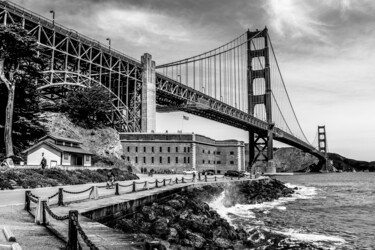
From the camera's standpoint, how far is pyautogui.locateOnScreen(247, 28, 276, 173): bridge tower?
346 ft

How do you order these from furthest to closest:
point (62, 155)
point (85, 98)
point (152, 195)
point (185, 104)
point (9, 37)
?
point (185, 104)
point (85, 98)
point (62, 155)
point (9, 37)
point (152, 195)

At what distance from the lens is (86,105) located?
60.5 metres

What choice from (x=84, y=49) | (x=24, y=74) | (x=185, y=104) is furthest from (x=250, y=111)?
(x=24, y=74)

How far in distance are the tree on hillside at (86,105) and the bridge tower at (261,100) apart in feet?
176

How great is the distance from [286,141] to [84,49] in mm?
70973

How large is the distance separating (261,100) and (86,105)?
68.4 metres

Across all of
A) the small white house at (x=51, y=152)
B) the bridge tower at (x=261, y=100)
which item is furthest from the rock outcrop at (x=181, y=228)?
the bridge tower at (x=261, y=100)

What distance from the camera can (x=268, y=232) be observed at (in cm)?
2289

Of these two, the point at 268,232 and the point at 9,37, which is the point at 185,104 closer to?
the point at 9,37

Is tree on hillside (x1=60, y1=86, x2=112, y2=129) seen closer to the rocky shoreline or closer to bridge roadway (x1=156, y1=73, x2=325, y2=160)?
bridge roadway (x1=156, y1=73, x2=325, y2=160)

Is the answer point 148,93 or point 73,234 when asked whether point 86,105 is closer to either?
point 148,93

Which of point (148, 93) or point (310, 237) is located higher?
point (148, 93)

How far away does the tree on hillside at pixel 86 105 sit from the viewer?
197 feet

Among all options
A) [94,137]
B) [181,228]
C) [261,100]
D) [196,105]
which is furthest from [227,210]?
[261,100]
